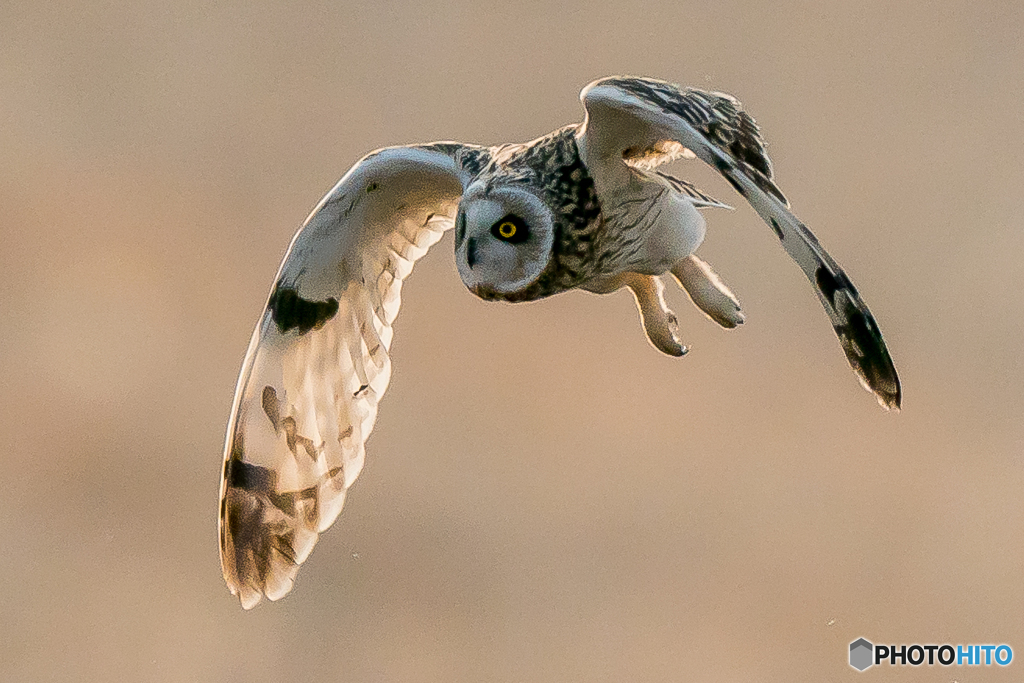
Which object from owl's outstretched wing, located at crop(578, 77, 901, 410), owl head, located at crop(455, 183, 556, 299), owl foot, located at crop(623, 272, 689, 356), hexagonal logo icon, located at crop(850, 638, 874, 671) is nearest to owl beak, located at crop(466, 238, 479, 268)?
owl head, located at crop(455, 183, 556, 299)

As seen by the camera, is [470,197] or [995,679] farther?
[995,679]

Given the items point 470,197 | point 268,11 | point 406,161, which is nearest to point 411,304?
point 268,11

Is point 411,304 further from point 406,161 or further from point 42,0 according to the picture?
point 406,161

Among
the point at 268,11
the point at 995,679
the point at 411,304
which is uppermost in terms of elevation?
the point at 268,11

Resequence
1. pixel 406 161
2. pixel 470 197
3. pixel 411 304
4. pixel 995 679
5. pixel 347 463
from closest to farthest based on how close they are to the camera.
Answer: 1. pixel 470 197
2. pixel 406 161
3. pixel 347 463
4. pixel 995 679
5. pixel 411 304

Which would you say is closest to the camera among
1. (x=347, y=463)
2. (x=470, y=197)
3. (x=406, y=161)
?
(x=470, y=197)

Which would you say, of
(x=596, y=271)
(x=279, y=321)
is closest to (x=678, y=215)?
(x=596, y=271)

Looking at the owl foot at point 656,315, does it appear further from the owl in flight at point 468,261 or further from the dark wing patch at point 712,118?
the dark wing patch at point 712,118

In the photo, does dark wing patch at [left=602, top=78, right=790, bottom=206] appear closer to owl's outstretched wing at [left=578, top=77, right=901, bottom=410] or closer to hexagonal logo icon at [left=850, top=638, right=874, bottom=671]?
owl's outstretched wing at [left=578, top=77, right=901, bottom=410]

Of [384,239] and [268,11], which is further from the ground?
[268,11]
